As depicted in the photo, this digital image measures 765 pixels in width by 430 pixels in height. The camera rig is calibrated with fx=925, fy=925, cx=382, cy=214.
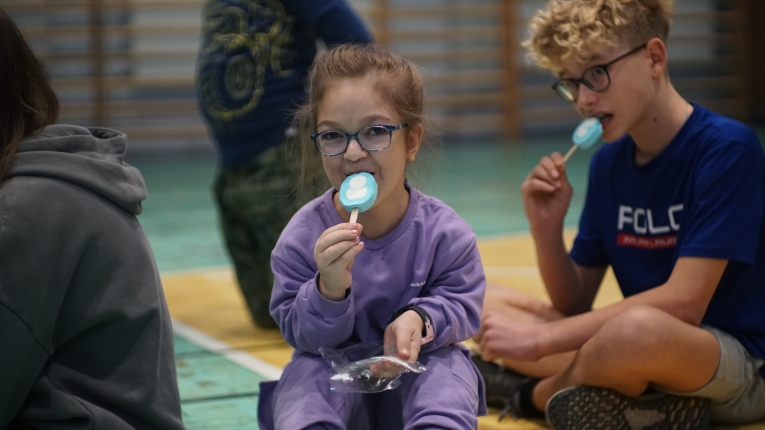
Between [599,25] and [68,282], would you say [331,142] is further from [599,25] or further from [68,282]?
[599,25]

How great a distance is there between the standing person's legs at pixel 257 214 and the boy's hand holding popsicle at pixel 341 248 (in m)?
1.19

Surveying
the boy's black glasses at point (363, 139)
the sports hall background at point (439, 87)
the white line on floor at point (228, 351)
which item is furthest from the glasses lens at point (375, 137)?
the sports hall background at point (439, 87)

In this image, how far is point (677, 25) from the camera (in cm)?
912

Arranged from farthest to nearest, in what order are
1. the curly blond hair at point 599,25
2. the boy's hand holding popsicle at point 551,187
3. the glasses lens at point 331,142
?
the boy's hand holding popsicle at point 551,187, the curly blond hair at point 599,25, the glasses lens at point 331,142

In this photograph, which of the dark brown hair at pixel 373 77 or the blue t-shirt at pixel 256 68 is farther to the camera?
the blue t-shirt at pixel 256 68

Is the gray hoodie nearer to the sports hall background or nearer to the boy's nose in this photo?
the boy's nose

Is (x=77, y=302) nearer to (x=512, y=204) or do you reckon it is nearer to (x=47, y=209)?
(x=47, y=209)

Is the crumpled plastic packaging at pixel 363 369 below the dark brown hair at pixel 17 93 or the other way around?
below

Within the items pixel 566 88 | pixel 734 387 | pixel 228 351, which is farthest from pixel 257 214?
pixel 734 387

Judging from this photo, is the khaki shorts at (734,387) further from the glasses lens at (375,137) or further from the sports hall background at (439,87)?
the sports hall background at (439,87)

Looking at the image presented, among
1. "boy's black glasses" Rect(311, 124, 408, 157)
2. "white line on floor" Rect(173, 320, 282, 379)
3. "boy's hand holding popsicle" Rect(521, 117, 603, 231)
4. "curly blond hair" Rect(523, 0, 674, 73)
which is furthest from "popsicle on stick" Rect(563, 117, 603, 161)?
"white line on floor" Rect(173, 320, 282, 379)

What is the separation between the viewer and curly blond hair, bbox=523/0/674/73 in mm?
1826

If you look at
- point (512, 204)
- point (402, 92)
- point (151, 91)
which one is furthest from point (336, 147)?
point (151, 91)

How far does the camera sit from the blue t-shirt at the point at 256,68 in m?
2.59
